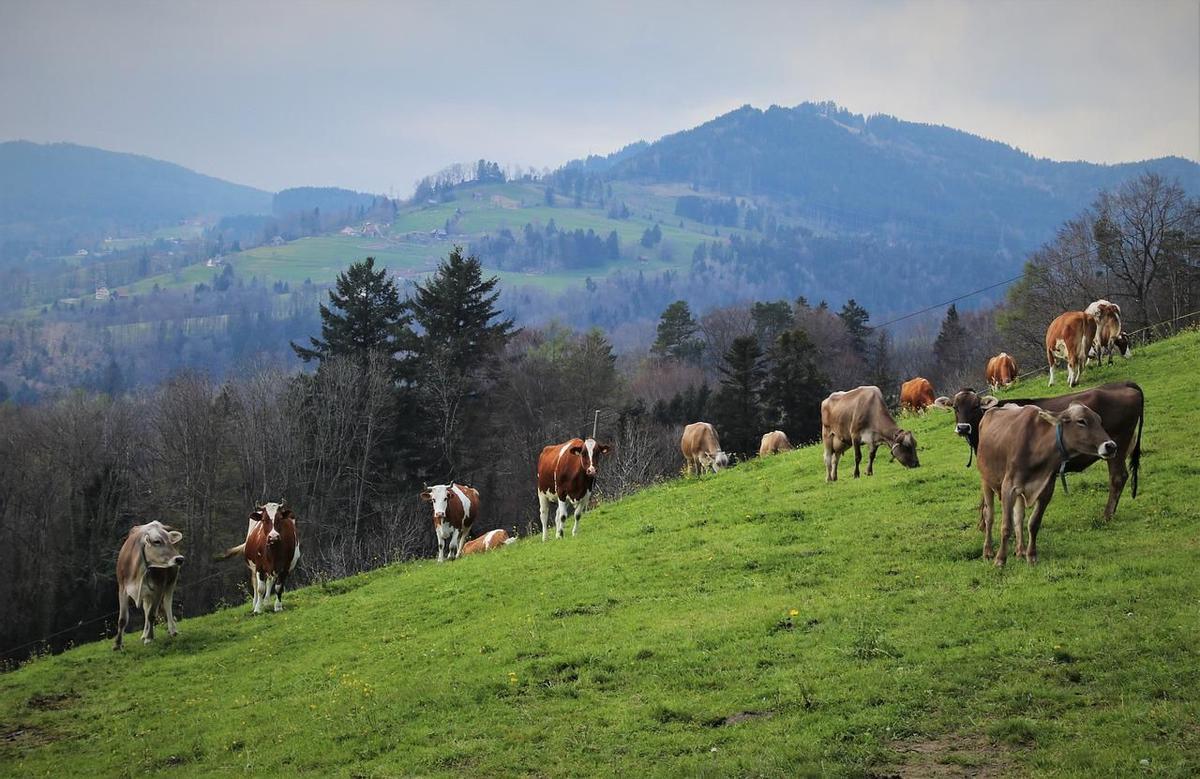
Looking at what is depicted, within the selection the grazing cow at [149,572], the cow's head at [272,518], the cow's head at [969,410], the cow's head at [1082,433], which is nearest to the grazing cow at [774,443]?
the cow's head at [272,518]

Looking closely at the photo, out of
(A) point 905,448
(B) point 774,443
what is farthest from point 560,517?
(B) point 774,443

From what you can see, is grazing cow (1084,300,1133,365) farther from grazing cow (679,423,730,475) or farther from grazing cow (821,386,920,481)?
grazing cow (679,423,730,475)

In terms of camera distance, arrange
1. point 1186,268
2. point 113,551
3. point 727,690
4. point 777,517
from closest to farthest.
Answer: point 727,690 < point 777,517 < point 113,551 < point 1186,268

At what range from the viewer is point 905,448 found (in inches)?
896

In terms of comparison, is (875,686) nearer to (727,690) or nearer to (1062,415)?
(727,690)

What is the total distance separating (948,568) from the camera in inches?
611

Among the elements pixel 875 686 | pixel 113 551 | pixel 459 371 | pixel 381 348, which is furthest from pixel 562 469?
pixel 381 348

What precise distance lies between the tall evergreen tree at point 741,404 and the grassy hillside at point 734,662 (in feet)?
159

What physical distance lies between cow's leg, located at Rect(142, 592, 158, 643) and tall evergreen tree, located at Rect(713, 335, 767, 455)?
52271mm

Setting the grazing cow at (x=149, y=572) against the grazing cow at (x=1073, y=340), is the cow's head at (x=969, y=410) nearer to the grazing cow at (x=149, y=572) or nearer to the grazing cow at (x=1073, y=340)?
the grazing cow at (x=1073, y=340)

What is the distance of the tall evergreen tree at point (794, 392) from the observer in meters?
70.4

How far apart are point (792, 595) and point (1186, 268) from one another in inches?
2308

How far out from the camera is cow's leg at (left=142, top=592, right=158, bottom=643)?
22031 millimetres

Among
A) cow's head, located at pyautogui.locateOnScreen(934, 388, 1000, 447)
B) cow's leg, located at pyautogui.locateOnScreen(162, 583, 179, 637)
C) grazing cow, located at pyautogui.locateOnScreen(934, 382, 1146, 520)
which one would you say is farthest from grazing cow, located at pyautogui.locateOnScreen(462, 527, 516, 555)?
grazing cow, located at pyautogui.locateOnScreen(934, 382, 1146, 520)
